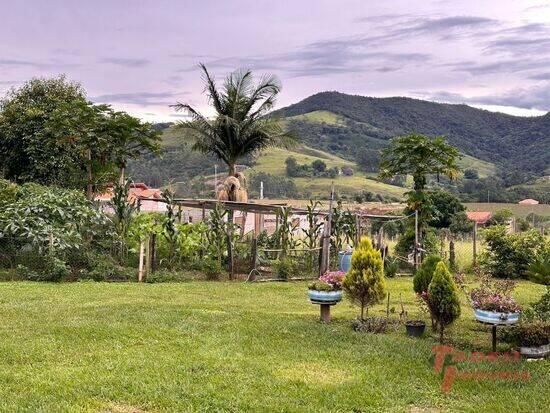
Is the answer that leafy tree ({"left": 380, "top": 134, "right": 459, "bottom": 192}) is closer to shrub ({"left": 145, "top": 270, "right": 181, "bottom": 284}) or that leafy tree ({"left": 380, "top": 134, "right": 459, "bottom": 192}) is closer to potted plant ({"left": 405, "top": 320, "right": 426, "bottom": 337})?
shrub ({"left": 145, "top": 270, "right": 181, "bottom": 284})

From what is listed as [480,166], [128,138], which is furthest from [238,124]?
[480,166]

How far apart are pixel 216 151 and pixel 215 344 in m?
15.2

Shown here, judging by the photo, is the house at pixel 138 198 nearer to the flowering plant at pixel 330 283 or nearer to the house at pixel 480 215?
the flowering plant at pixel 330 283

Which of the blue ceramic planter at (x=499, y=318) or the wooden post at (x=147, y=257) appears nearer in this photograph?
the blue ceramic planter at (x=499, y=318)

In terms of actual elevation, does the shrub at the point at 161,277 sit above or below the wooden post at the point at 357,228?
below

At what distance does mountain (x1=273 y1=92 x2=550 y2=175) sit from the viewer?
8431cm

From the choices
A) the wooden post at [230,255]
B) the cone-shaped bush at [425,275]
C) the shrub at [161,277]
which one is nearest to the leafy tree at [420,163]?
the wooden post at [230,255]

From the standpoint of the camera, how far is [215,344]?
24.7 feet

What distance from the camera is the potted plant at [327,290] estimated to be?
29.6 ft

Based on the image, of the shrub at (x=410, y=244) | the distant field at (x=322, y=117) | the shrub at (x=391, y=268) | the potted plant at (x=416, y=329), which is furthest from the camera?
the distant field at (x=322, y=117)

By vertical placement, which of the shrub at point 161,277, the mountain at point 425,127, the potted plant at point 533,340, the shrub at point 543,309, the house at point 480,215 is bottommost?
the house at point 480,215

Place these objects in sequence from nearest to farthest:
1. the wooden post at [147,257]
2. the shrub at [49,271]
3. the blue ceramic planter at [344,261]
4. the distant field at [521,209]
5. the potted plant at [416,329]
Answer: the potted plant at [416,329] < the shrub at [49,271] < the wooden post at [147,257] < the blue ceramic planter at [344,261] < the distant field at [521,209]

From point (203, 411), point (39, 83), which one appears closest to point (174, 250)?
point (203, 411)

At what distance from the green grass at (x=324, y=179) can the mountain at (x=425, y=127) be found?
11.1 ft
